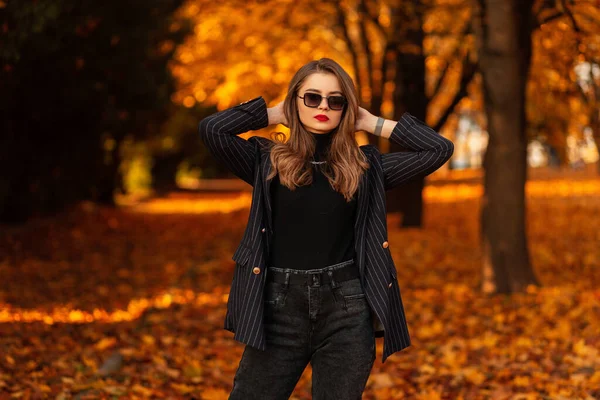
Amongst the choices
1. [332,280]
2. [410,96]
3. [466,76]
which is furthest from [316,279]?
[410,96]

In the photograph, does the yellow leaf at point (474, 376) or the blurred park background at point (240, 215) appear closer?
the yellow leaf at point (474, 376)

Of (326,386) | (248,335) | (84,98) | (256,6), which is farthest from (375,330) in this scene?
(256,6)

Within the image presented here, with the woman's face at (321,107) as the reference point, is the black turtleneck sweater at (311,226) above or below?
below

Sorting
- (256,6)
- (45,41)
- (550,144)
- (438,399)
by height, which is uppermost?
(256,6)

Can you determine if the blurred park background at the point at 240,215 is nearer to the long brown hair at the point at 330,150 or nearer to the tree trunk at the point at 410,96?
the tree trunk at the point at 410,96

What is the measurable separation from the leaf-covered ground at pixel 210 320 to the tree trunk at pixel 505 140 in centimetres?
36

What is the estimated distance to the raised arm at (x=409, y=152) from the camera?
11.7 feet

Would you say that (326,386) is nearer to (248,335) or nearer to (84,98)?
(248,335)

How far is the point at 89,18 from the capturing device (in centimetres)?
1066

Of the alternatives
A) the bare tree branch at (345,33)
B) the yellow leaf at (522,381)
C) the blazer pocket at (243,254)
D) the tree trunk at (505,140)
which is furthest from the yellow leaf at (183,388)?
the bare tree branch at (345,33)

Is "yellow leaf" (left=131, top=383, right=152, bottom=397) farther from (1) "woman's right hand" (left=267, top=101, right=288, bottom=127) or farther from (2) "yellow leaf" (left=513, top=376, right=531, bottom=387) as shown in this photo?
(1) "woman's right hand" (left=267, top=101, right=288, bottom=127)

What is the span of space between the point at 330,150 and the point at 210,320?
5303mm

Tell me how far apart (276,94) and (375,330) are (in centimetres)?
1756

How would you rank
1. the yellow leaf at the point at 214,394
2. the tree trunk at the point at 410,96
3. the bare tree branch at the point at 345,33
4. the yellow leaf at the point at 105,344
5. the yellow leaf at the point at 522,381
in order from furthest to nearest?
1. the tree trunk at the point at 410,96
2. the bare tree branch at the point at 345,33
3. the yellow leaf at the point at 105,344
4. the yellow leaf at the point at 522,381
5. the yellow leaf at the point at 214,394
